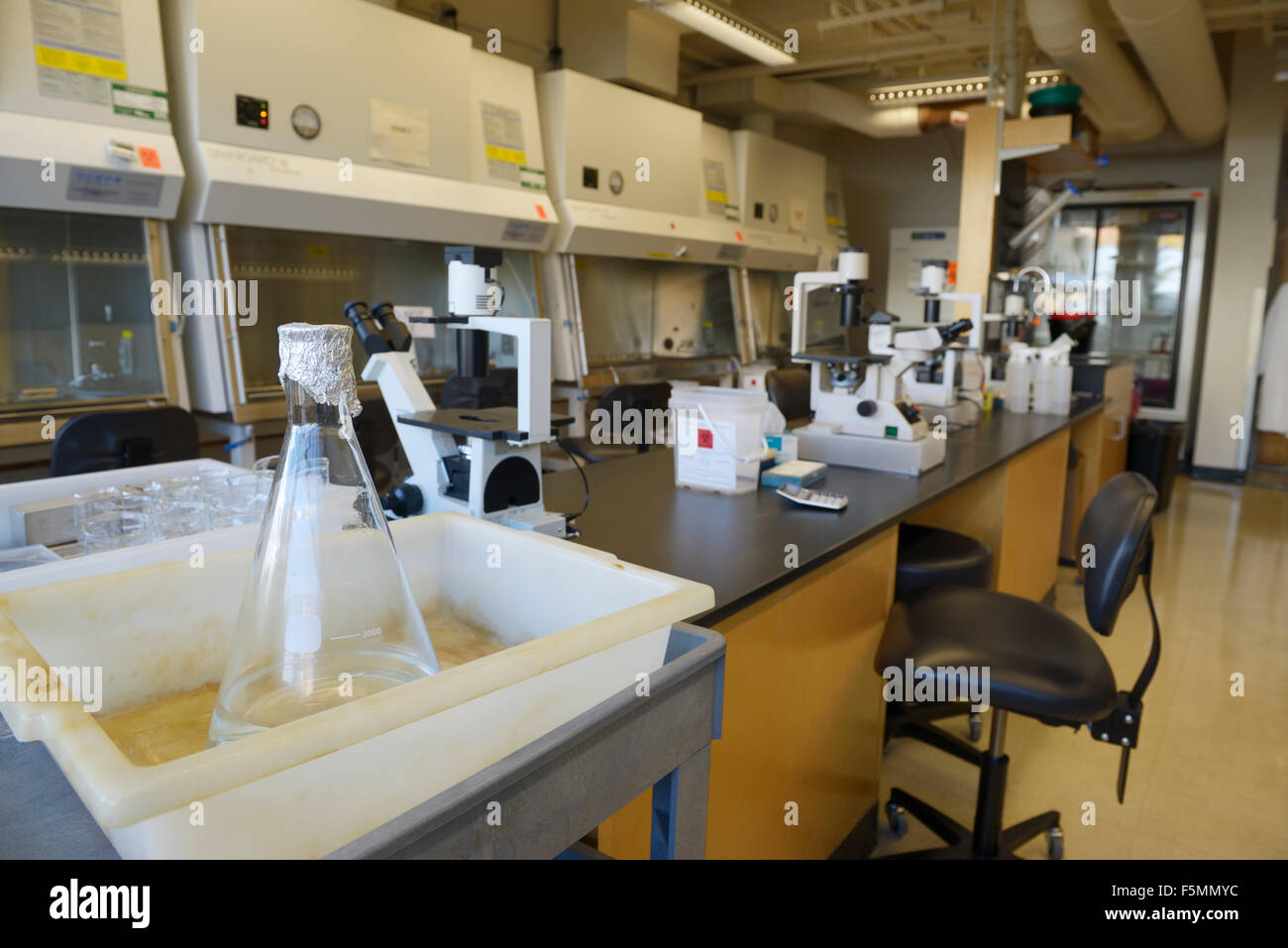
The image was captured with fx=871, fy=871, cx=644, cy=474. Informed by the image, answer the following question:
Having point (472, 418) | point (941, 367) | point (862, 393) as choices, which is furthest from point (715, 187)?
point (472, 418)

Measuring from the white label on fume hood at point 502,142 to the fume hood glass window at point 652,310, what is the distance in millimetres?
731

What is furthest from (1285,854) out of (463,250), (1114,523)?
(463,250)

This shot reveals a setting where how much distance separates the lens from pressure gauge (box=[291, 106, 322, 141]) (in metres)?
3.10

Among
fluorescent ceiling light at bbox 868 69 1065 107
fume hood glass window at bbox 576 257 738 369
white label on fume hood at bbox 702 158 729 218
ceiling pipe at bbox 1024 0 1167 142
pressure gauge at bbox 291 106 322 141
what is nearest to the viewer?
pressure gauge at bbox 291 106 322 141

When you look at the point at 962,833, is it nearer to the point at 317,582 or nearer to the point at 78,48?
the point at 317,582

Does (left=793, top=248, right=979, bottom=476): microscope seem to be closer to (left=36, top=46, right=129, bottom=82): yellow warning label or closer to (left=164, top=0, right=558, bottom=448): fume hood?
(left=164, top=0, right=558, bottom=448): fume hood

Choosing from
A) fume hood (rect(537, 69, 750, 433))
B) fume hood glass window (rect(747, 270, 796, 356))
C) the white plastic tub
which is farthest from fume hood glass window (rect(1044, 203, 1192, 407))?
the white plastic tub

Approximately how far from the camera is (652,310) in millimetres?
5273

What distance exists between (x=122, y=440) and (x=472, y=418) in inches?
57.0
